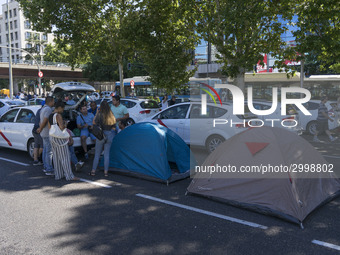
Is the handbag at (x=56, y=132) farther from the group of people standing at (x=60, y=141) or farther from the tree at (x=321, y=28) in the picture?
the tree at (x=321, y=28)

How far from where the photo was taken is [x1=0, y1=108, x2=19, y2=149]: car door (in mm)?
9406

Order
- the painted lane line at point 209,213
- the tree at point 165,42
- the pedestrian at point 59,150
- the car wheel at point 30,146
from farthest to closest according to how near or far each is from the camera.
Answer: the tree at point 165,42 < the car wheel at point 30,146 < the pedestrian at point 59,150 < the painted lane line at point 209,213

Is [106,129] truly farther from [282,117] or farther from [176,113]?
[282,117]

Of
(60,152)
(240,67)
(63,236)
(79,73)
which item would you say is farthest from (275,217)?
(79,73)

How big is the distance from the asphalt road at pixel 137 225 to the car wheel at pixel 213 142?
2.72 meters

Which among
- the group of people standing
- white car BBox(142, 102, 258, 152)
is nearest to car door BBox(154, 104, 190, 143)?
white car BBox(142, 102, 258, 152)

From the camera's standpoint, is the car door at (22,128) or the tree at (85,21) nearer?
the car door at (22,128)

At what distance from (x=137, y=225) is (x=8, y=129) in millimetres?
6560

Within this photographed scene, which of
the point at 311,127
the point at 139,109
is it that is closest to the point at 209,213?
the point at 311,127

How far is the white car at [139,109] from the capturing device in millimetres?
15145

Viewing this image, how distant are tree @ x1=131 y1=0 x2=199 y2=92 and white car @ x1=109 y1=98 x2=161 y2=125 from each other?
158 centimetres

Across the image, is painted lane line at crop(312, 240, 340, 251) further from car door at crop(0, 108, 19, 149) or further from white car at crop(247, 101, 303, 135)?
car door at crop(0, 108, 19, 149)

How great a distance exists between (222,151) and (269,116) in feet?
17.6

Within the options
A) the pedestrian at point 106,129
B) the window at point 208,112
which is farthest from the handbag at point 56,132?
the window at point 208,112
